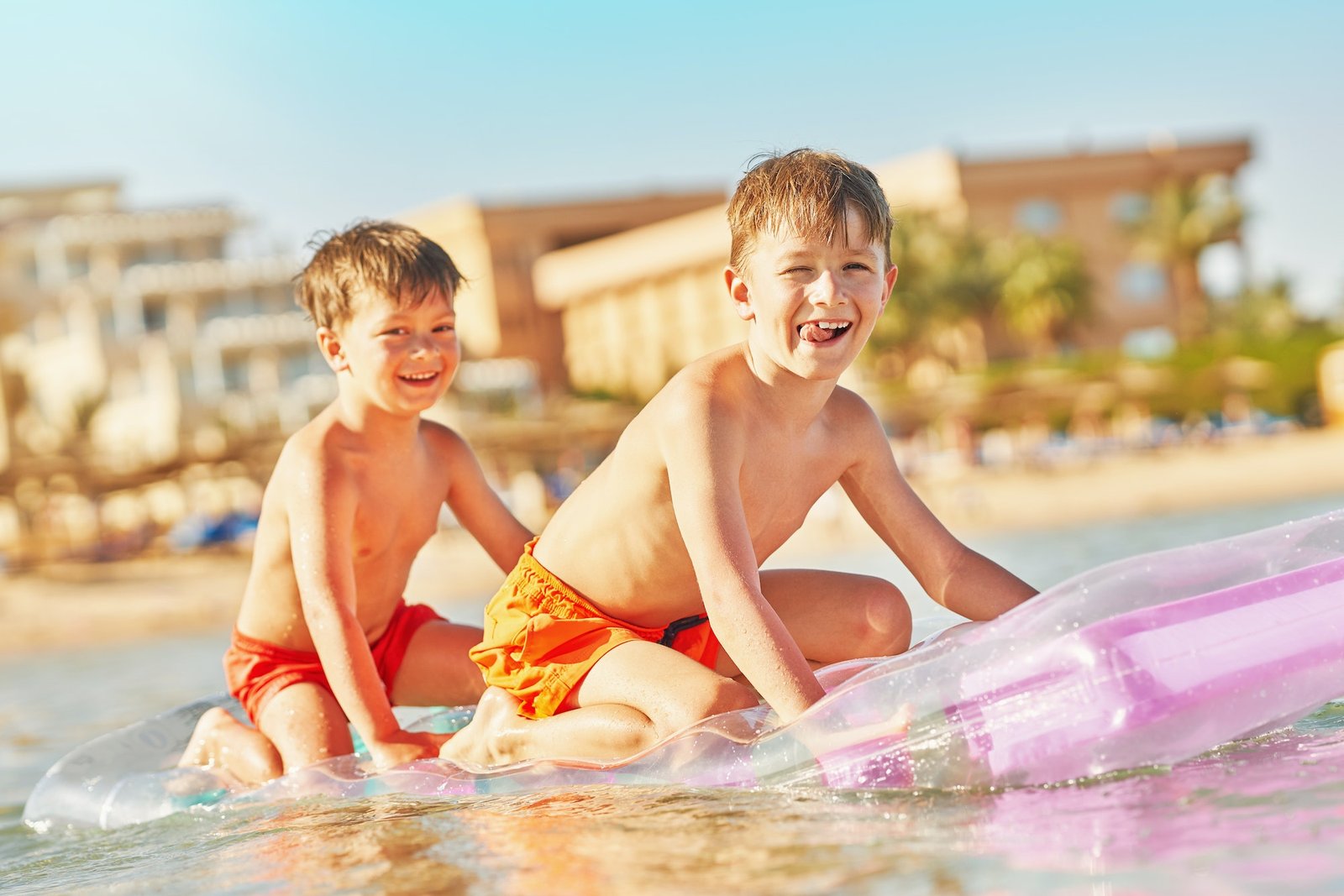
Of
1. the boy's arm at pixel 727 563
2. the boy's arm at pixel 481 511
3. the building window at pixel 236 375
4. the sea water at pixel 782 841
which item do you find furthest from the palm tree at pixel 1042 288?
the boy's arm at pixel 727 563

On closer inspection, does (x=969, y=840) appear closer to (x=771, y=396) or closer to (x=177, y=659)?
(x=771, y=396)

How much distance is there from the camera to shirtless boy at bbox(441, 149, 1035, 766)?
3.18m

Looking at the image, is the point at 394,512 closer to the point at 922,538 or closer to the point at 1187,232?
the point at 922,538

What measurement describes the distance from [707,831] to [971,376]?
40752mm

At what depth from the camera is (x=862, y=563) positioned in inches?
663

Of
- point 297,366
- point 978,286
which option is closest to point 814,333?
point 978,286

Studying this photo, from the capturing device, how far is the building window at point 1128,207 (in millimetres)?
51562

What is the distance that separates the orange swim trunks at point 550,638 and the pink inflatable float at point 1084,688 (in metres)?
0.22

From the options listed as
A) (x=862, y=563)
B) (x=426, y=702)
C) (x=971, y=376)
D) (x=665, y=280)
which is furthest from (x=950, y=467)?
(x=426, y=702)

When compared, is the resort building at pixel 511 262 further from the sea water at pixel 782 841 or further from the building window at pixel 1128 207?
the sea water at pixel 782 841

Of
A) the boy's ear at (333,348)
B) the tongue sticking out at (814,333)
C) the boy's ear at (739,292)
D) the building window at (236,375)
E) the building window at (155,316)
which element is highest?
the building window at (155,316)

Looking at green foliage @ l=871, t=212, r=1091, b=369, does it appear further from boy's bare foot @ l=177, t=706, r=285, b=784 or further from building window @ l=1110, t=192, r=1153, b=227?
boy's bare foot @ l=177, t=706, r=285, b=784

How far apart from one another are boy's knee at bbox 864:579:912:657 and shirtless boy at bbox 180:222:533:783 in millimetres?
994

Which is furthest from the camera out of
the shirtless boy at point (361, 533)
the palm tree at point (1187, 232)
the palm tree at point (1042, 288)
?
the palm tree at point (1187, 232)
